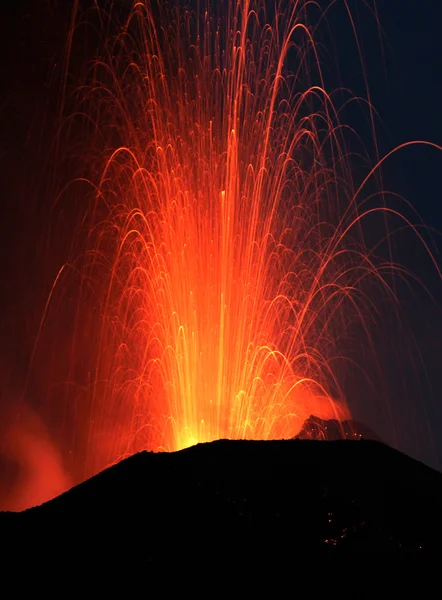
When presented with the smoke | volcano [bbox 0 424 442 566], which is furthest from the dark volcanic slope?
the smoke

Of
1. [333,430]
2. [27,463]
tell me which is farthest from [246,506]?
[333,430]

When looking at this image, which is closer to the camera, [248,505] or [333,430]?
[248,505]

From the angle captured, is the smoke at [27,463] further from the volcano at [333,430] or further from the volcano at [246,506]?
the volcano at [246,506]

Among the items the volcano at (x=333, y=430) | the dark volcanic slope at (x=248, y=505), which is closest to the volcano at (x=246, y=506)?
the dark volcanic slope at (x=248, y=505)

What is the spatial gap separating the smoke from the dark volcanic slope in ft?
48.8

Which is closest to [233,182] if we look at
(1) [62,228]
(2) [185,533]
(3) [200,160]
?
(3) [200,160]

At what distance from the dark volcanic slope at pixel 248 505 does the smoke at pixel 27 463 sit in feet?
48.8

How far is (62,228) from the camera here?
94.1 ft

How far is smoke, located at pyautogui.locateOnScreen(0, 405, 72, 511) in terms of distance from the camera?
82.3 ft

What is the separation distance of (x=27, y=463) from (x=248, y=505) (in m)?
18.0

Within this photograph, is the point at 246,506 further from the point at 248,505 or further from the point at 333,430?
the point at 333,430

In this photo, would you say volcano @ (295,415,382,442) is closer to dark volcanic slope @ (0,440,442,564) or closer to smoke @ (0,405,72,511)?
→ smoke @ (0,405,72,511)

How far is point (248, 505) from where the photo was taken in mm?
10086

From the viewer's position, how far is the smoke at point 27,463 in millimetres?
25094
